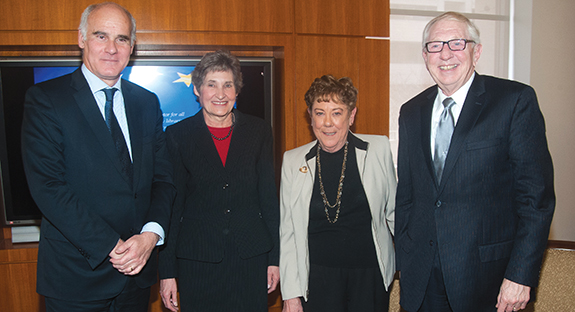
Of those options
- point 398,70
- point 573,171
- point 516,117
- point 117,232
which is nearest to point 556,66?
Result: point 573,171

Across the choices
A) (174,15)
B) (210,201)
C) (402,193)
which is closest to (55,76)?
(174,15)

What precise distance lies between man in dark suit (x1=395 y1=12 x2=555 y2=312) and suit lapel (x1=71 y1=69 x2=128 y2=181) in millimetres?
1272

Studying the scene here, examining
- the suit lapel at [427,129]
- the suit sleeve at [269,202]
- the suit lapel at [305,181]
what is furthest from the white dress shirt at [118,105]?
the suit lapel at [427,129]

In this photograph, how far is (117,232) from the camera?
1652 millimetres

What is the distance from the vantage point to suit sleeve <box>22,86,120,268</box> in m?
1.52

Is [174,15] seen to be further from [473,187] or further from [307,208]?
[473,187]

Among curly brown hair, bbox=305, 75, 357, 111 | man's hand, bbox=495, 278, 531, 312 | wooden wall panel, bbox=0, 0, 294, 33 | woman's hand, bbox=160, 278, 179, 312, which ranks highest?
wooden wall panel, bbox=0, 0, 294, 33

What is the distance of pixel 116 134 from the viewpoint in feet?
5.44

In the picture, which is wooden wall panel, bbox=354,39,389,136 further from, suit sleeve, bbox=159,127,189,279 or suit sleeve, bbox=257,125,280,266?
suit sleeve, bbox=159,127,189,279

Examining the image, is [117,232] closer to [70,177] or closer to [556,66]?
[70,177]

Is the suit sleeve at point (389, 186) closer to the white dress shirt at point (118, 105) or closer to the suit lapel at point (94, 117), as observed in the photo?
the white dress shirt at point (118, 105)

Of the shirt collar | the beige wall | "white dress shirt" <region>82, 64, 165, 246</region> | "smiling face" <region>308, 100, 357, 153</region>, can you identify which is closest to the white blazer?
Answer: "smiling face" <region>308, 100, 357, 153</region>

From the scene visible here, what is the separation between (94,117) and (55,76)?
1591 mm

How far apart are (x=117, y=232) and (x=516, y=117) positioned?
1.63m
